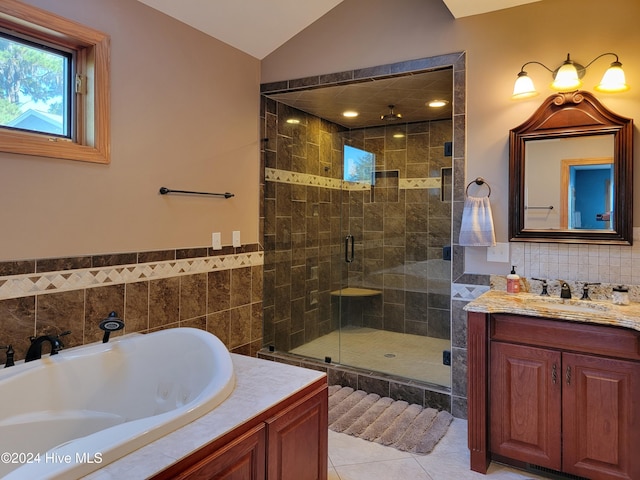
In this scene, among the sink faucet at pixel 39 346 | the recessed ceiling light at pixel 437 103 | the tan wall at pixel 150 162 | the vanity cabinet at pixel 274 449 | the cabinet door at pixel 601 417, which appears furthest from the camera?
the recessed ceiling light at pixel 437 103

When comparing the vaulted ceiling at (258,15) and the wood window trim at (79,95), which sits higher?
the vaulted ceiling at (258,15)

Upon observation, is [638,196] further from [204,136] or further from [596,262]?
[204,136]

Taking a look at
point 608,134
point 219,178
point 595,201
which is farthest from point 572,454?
point 219,178

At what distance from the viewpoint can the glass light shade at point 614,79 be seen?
230cm

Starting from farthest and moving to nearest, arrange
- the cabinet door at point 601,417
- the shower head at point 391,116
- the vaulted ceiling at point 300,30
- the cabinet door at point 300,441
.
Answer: the shower head at point 391,116 → the vaulted ceiling at point 300,30 → the cabinet door at point 601,417 → the cabinet door at point 300,441

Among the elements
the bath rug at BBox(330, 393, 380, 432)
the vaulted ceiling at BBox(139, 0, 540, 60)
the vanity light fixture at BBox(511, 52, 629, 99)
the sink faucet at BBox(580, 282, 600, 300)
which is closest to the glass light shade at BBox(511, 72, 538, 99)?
the vanity light fixture at BBox(511, 52, 629, 99)

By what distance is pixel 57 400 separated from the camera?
6.53 ft

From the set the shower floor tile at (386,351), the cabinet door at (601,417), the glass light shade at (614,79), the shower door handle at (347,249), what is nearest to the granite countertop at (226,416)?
the cabinet door at (601,417)

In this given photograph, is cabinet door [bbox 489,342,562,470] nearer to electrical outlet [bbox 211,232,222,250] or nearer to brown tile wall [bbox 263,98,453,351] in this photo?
brown tile wall [bbox 263,98,453,351]

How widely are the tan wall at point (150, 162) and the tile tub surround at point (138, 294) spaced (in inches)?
3.5

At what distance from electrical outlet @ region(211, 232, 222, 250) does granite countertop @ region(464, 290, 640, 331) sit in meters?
1.82

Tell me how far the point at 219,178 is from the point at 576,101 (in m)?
2.37

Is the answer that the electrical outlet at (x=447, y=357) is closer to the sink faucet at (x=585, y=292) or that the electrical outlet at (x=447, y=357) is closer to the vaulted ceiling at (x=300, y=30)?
the sink faucet at (x=585, y=292)

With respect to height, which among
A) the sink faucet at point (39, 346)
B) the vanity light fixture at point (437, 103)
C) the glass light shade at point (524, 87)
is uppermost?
the vanity light fixture at point (437, 103)
